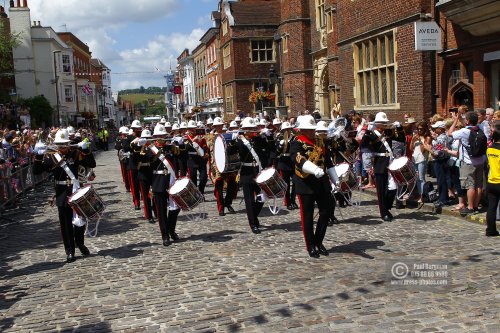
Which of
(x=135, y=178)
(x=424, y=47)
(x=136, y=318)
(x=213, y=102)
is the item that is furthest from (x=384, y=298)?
(x=213, y=102)

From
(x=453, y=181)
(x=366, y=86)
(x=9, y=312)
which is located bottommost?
(x=9, y=312)

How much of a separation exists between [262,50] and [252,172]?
36.4 meters

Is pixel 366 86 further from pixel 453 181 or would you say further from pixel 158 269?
pixel 158 269

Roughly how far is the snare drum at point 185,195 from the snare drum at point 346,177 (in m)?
2.47

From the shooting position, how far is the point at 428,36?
1511 centimetres

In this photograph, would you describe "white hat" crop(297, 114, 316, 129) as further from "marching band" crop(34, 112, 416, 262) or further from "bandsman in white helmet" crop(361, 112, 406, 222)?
"bandsman in white helmet" crop(361, 112, 406, 222)

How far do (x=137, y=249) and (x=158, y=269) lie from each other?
1487mm

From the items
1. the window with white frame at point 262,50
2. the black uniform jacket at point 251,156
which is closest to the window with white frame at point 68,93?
the window with white frame at point 262,50

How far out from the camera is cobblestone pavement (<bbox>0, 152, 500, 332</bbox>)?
568cm

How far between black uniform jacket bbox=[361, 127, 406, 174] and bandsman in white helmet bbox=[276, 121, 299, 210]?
1522mm

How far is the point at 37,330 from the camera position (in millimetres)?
5844

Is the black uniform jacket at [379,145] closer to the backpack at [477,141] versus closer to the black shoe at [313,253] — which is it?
the backpack at [477,141]

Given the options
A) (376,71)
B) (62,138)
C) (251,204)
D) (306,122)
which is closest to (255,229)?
(251,204)

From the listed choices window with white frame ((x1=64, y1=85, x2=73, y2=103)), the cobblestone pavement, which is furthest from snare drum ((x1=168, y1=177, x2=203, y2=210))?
window with white frame ((x1=64, y1=85, x2=73, y2=103))
